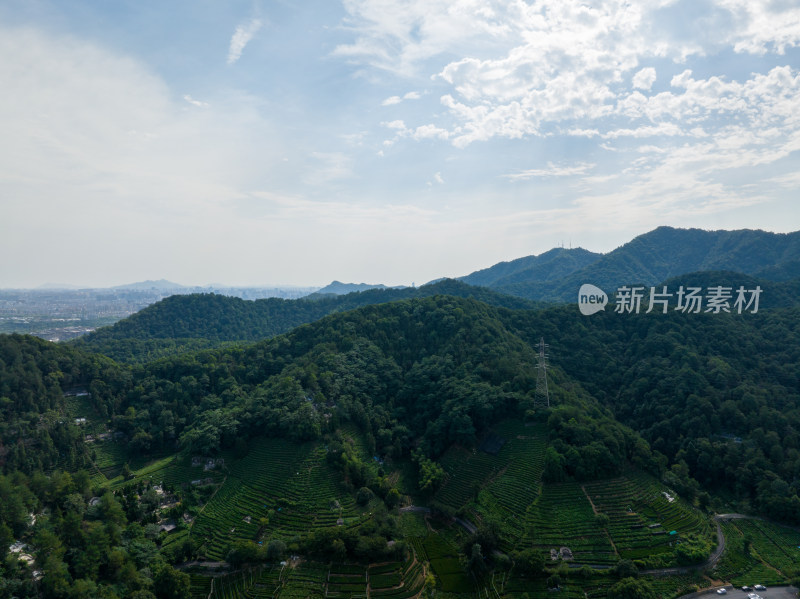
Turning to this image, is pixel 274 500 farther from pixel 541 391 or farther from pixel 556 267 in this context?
pixel 556 267

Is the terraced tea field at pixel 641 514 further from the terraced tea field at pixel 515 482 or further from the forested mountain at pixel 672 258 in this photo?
the forested mountain at pixel 672 258

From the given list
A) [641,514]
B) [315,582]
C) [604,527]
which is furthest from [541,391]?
[315,582]

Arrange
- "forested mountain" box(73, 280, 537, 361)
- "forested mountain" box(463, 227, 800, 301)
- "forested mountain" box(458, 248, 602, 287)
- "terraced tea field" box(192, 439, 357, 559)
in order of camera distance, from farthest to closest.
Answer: "forested mountain" box(458, 248, 602, 287) → "forested mountain" box(463, 227, 800, 301) → "forested mountain" box(73, 280, 537, 361) → "terraced tea field" box(192, 439, 357, 559)

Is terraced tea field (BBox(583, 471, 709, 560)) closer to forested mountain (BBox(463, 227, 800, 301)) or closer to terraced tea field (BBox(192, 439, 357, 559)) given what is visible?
terraced tea field (BBox(192, 439, 357, 559))

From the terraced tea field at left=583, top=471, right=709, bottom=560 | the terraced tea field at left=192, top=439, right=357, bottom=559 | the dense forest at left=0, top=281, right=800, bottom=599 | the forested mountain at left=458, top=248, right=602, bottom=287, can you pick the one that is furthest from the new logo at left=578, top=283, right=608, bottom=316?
the forested mountain at left=458, top=248, right=602, bottom=287

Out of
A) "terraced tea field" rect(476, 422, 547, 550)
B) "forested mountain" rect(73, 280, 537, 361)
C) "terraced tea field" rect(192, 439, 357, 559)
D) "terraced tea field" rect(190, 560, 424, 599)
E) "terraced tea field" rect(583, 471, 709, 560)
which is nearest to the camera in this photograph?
"terraced tea field" rect(190, 560, 424, 599)

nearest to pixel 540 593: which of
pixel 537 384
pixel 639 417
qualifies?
pixel 537 384

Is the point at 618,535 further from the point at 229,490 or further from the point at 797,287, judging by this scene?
the point at 797,287
